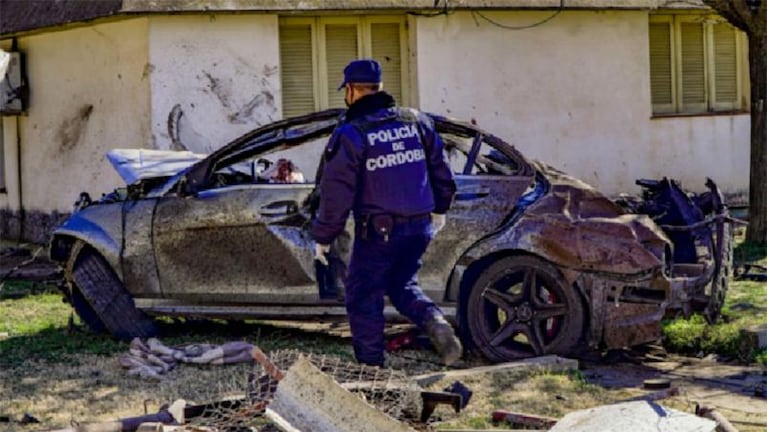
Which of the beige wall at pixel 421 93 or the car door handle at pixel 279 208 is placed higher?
the beige wall at pixel 421 93

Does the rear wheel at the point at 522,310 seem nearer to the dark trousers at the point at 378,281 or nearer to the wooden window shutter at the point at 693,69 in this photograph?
the dark trousers at the point at 378,281

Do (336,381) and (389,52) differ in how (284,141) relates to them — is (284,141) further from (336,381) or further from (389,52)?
(389,52)

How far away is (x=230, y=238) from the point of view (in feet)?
32.5

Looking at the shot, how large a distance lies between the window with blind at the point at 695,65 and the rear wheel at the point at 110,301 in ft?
31.8

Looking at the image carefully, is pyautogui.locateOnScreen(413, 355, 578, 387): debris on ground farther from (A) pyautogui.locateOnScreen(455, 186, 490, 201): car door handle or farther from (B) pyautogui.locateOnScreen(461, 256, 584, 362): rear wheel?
(A) pyautogui.locateOnScreen(455, 186, 490, 201): car door handle

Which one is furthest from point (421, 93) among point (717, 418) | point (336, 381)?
point (717, 418)

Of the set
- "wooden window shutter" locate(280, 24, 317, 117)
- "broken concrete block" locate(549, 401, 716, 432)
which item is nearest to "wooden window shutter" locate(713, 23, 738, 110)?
"wooden window shutter" locate(280, 24, 317, 117)

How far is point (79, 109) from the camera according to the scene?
54.0 feet

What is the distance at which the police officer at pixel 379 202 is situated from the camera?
25.8ft

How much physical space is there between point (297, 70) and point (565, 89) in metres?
3.33

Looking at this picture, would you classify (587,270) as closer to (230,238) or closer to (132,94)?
(230,238)

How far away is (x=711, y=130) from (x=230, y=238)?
10006mm

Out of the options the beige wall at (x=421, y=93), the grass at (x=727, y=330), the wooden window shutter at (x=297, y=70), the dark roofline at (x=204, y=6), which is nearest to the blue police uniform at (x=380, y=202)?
the grass at (x=727, y=330)

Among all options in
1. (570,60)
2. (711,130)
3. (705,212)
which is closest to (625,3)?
(570,60)
